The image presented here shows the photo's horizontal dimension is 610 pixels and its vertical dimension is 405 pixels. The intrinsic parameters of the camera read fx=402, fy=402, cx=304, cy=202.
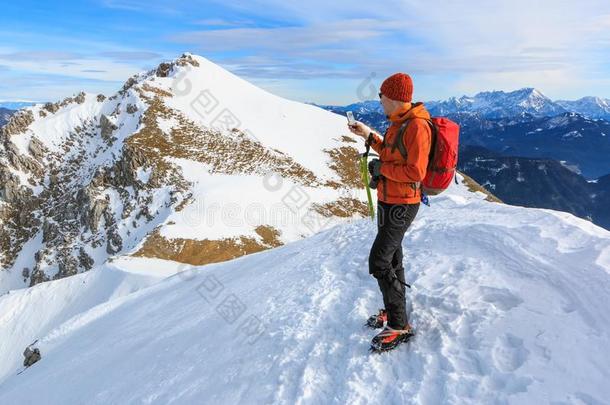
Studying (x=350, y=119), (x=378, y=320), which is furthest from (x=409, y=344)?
(x=350, y=119)

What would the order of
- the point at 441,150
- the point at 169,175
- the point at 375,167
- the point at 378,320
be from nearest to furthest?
1. the point at 441,150
2. the point at 375,167
3. the point at 378,320
4. the point at 169,175

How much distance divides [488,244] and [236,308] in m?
5.82

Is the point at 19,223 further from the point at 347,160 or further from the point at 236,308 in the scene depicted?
the point at 236,308

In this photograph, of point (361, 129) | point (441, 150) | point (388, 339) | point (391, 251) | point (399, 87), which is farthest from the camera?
point (361, 129)

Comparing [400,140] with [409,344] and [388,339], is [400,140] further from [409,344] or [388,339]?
[409,344]

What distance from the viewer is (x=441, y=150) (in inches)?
210

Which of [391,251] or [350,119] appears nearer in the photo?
[391,251]

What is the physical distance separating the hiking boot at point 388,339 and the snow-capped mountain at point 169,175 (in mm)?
33667

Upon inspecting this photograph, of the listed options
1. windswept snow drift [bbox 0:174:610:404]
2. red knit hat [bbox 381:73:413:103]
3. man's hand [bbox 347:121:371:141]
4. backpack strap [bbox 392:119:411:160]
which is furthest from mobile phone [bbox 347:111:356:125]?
windswept snow drift [bbox 0:174:610:404]

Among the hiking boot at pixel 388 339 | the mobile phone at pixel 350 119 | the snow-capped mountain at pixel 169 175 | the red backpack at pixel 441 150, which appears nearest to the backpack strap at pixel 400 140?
the red backpack at pixel 441 150

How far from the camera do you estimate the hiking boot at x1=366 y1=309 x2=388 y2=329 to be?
665cm

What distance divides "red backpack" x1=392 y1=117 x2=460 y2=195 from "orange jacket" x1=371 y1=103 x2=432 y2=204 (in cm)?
9

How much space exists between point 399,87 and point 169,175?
50989 millimetres

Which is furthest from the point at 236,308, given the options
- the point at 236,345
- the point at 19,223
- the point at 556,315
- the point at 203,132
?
the point at 19,223
